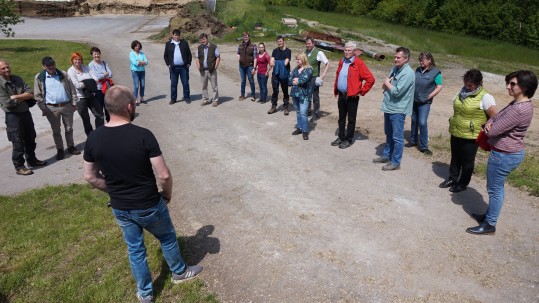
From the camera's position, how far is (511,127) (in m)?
4.36

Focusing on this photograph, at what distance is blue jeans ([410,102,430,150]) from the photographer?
716cm

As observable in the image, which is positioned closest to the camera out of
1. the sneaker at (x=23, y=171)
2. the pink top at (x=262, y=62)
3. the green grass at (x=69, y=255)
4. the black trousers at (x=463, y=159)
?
the green grass at (x=69, y=255)

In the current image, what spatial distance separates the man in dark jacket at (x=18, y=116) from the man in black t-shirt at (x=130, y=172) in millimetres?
4030

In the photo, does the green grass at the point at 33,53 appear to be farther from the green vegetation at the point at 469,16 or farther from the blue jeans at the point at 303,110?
the green vegetation at the point at 469,16

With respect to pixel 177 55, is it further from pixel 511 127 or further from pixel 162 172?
pixel 511 127

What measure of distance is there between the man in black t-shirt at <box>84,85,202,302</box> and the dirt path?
2.92 ft

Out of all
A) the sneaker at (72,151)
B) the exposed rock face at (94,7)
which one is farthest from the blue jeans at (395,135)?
the exposed rock face at (94,7)

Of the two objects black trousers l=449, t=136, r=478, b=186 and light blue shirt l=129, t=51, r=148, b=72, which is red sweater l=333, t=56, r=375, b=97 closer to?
black trousers l=449, t=136, r=478, b=186

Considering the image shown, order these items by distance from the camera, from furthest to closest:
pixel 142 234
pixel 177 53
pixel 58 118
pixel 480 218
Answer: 1. pixel 177 53
2. pixel 58 118
3. pixel 480 218
4. pixel 142 234

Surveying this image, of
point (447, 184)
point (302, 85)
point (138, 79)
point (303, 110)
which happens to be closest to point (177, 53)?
point (138, 79)

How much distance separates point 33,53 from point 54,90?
1457 cm

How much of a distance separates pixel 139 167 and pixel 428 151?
224 inches

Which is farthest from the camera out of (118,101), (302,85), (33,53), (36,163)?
(33,53)

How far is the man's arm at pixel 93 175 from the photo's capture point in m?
3.46
